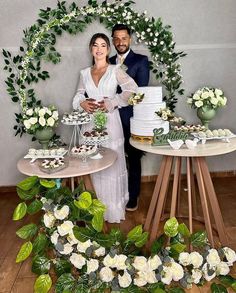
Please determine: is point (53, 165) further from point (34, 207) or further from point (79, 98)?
point (79, 98)

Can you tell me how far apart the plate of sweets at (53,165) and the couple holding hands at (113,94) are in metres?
0.59

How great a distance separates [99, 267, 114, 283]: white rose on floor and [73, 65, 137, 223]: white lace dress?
121 cm

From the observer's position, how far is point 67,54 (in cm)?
374

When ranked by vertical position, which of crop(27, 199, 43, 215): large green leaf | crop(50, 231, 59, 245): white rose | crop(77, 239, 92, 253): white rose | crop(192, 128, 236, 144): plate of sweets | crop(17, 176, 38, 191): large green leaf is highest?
crop(17, 176, 38, 191): large green leaf

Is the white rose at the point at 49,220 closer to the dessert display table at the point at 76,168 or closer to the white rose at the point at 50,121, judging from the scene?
the dessert display table at the point at 76,168

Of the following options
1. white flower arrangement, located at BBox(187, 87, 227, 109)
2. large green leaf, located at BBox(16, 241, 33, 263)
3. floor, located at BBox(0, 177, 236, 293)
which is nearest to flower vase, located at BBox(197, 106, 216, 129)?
white flower arrangement, located at BBox(187, 87, 227, 109)

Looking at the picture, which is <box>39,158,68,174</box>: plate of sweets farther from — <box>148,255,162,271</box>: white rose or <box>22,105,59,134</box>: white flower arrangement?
<box>148,255,162,271</box>: white rose

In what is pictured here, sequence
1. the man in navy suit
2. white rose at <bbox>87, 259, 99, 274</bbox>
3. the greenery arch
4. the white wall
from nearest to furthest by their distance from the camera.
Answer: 1. white rose at <bbox>87, 259, 99, 274</bbox>
2. the man in navy suit
3. the greenery arch
4. the white wall

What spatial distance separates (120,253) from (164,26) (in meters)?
2.59

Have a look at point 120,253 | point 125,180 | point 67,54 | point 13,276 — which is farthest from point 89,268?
point 67,54

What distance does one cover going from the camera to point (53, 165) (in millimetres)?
2422

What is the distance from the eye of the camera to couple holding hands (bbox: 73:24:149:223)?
297 centimetres

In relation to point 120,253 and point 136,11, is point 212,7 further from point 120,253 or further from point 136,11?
point 120,253

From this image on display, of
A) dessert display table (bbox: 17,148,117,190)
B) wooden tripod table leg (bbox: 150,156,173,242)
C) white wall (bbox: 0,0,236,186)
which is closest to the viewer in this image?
dessert display table (bbox: 17,148,117,190)
